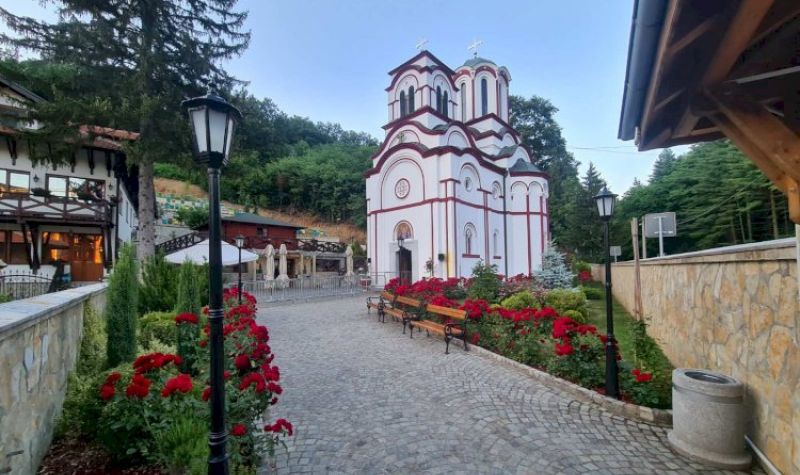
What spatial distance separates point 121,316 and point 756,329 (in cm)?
741

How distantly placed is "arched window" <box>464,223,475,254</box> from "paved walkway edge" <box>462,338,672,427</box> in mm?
17591

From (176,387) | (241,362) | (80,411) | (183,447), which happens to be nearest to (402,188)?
(241,362)

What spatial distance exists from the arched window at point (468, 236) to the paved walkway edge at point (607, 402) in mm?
17591

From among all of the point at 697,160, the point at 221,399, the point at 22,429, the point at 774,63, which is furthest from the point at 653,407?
the point at 697,160

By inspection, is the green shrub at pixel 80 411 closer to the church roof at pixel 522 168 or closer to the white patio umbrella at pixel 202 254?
the white patio umbrella at pixel 202 254

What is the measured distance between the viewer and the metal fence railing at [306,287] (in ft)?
57.7

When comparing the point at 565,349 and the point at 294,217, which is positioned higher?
the point at 294,217

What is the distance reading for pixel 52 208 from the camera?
1580cm

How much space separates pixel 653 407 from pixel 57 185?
932 inches

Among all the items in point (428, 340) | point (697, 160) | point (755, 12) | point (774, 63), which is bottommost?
point (428, 340)

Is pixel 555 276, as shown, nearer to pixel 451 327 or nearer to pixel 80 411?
pixel 451 327

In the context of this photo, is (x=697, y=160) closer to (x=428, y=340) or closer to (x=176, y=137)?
(x=428, y=340)

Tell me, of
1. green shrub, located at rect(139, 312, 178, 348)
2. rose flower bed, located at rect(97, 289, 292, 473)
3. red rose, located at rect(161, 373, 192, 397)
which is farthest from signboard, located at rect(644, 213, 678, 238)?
green shrub, located at rect(139, 312, 178, 348)

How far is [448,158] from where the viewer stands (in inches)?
875
